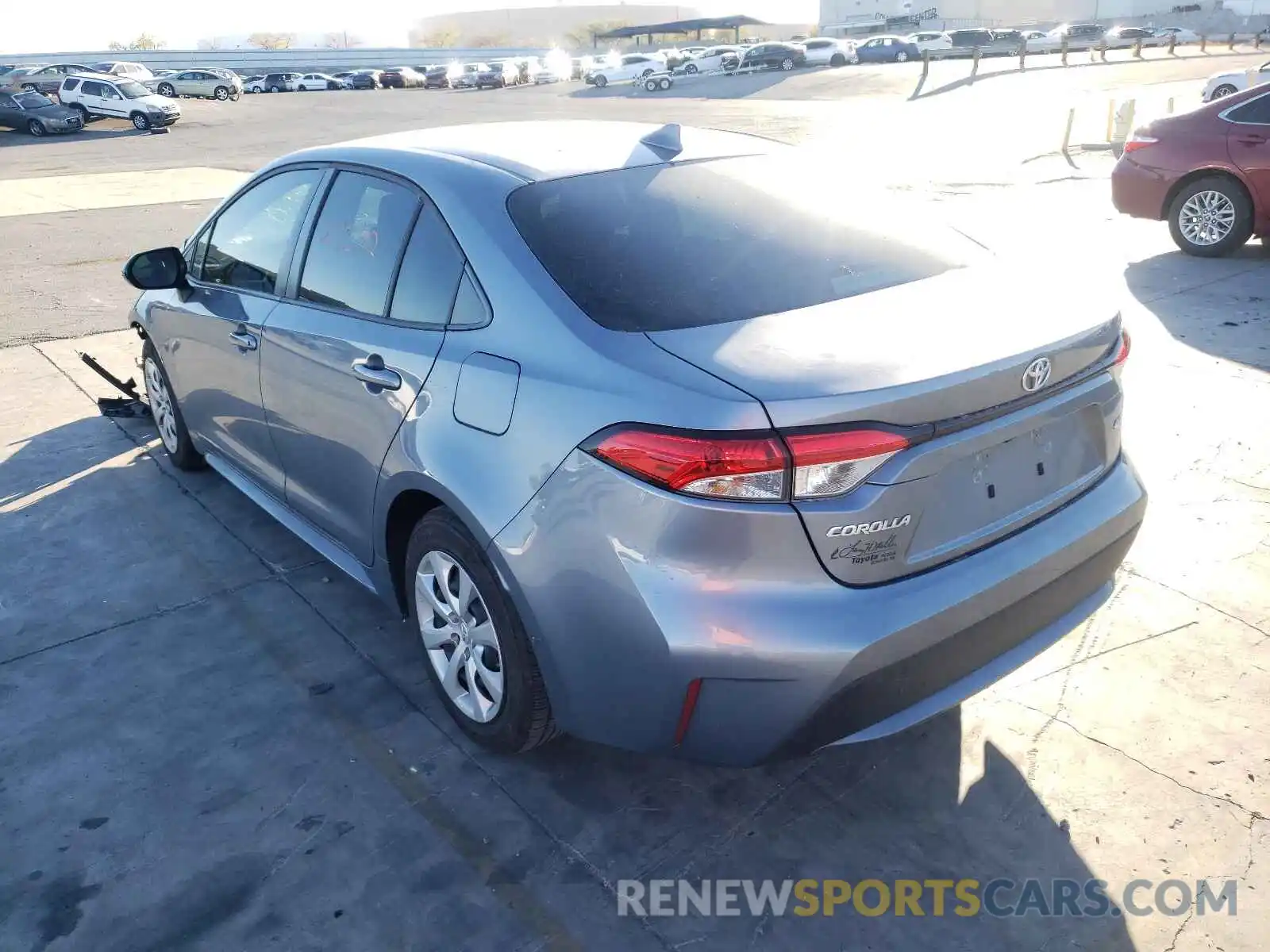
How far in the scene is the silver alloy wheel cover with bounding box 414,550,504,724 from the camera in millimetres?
2893

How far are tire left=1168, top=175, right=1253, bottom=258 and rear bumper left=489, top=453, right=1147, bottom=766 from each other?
300 inches

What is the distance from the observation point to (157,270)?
4391 millimetres

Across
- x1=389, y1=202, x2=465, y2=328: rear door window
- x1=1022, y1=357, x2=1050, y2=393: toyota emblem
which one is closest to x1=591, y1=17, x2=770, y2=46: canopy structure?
x1=389, y1=202, x2=465, y2=328: rear door window

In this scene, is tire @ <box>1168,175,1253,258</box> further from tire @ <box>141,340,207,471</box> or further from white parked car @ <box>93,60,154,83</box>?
white parked car @ <box>93,60,154,83</box>

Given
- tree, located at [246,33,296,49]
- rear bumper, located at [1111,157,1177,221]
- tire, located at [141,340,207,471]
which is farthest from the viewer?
tree, located at [246,33,296,49]

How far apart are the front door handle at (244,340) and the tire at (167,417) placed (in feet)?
3.86

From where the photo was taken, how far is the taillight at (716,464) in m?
2.18

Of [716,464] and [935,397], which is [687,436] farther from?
[935,397]

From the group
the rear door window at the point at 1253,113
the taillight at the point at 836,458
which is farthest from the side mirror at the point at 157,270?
the rear door window at the point at 1253,113

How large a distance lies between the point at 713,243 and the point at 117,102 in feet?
118

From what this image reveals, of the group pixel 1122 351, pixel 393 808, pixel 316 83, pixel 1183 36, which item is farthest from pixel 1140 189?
pixel 1183 36

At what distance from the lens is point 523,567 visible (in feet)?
8.43

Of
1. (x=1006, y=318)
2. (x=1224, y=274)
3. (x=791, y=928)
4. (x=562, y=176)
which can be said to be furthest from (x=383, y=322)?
(x=1224, y=274)

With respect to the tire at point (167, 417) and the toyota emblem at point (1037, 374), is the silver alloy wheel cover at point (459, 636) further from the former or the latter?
the tire at point (167, 417)
